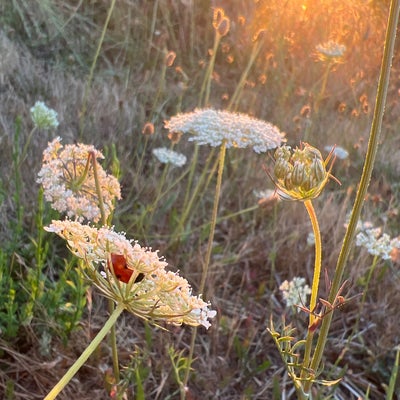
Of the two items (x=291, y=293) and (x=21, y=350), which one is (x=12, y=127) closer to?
(x=21, y=350)

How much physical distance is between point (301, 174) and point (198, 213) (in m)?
1.78

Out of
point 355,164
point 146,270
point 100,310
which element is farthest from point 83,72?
point 146,270

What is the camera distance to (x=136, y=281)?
0.70 meters

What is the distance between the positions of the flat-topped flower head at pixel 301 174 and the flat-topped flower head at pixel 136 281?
0.21m

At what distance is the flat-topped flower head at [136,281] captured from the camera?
69 cm

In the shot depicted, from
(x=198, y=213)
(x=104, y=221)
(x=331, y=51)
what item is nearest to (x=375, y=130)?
(x=104, y=221)

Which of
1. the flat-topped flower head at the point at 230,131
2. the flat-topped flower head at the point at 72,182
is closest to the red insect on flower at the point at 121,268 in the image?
the flat-topped flower head at the point at 72,182

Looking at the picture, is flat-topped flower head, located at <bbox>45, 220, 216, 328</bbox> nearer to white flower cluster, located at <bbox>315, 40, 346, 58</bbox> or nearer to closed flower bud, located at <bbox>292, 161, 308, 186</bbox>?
closed flower bud, located at <bbox>292, 161, 308, 186</bbox>

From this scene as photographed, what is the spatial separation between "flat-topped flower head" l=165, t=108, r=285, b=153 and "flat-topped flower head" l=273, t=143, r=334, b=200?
58 centimetres

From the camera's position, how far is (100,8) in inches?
167

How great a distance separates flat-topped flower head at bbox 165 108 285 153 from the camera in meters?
1.46

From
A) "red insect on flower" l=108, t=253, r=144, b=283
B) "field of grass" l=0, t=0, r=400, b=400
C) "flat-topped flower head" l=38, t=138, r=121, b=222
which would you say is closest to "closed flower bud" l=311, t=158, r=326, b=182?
"field of grass" l=0, t=0, r=400, b=400

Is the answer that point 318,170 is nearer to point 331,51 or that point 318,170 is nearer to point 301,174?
point 301,174

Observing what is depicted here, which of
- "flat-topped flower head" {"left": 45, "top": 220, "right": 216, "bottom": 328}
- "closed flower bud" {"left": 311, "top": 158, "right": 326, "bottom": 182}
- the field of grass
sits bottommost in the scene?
the field of grass
